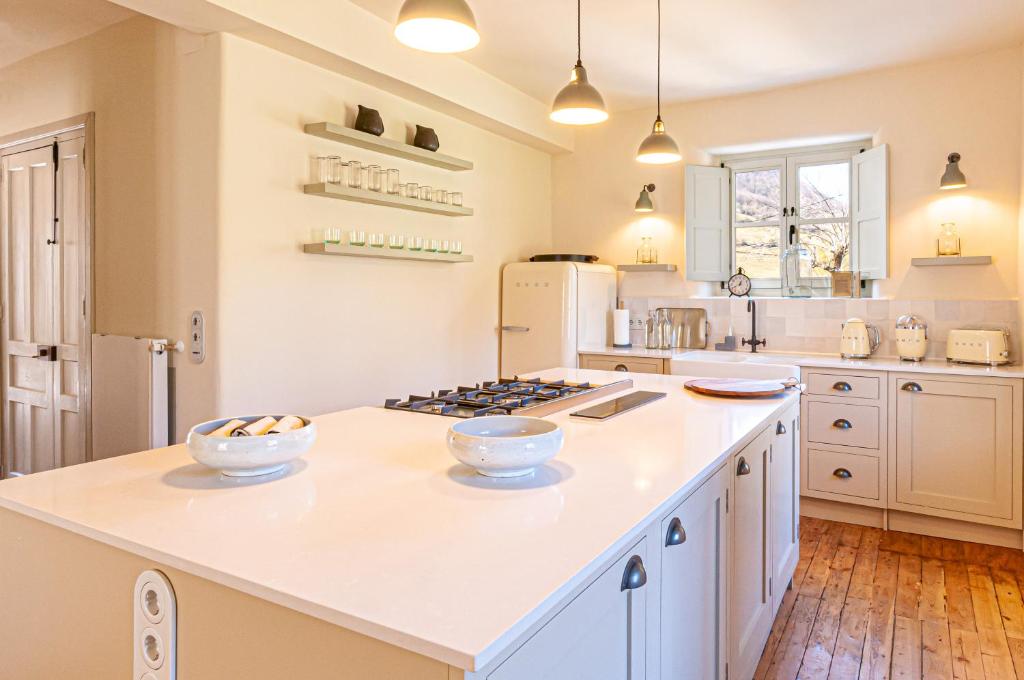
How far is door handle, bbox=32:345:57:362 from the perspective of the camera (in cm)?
393

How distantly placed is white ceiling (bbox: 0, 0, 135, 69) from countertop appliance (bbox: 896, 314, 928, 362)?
15.1 ft

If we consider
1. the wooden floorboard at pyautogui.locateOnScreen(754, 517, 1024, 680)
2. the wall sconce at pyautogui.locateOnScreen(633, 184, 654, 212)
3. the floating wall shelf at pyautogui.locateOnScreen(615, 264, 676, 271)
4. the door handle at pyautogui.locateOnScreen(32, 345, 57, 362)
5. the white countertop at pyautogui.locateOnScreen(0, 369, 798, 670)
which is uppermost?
the wall sconce at pyautogui.locateOnScreen(633, 184, 654, 212)

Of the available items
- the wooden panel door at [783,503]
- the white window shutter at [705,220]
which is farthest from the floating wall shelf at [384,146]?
the wooden panel door at [783,503]

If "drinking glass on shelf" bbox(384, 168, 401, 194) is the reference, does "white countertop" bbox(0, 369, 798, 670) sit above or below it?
below

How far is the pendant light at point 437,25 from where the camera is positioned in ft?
5.86

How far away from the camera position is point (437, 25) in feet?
6.31

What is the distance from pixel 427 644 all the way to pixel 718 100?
4779 mm

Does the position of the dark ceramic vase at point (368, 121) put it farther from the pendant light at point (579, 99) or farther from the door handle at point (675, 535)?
the door handle at point (675, 535)

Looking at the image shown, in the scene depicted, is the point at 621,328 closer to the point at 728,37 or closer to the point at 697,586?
the point at 728,37

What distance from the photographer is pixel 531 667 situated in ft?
2.75

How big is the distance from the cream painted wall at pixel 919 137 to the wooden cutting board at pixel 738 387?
2.19 metres

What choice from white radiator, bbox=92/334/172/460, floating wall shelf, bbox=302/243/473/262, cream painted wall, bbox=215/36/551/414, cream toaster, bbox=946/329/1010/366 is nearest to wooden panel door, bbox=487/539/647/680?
cream painted wall, bbox=215/36/551/414

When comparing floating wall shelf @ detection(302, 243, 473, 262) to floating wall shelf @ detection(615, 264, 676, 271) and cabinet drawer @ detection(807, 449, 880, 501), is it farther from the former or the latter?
cabinet drawer @ detection(807, 449, 880, 501)

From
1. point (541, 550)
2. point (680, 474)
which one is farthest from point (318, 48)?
point (541, 550)
